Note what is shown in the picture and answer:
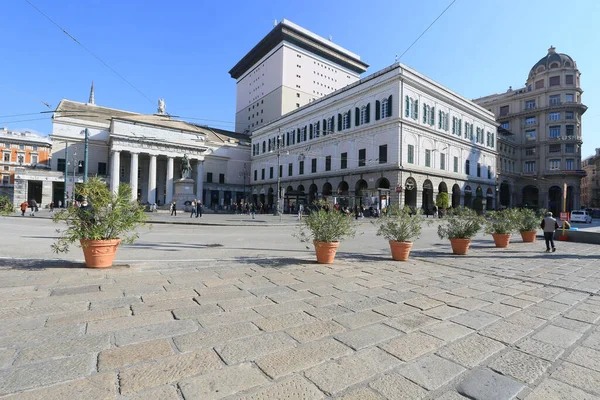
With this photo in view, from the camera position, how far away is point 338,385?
205 cm

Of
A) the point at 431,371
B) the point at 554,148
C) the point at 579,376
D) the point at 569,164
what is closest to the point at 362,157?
the point at 579,376

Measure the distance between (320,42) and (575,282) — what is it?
242 feet

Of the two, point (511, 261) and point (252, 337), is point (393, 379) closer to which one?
point (252, 337)

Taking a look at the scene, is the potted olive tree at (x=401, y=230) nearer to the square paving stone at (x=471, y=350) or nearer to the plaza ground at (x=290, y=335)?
the plaza ground at (x=290, y=335)

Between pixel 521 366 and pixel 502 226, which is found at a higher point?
pixel 502 226

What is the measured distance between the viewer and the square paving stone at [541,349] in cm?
256

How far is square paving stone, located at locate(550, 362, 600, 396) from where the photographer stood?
2125 millimetres

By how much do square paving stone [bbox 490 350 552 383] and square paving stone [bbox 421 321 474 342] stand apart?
0.43m

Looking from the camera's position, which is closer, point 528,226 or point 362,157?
point 528,226

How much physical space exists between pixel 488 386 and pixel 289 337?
1.61 metres

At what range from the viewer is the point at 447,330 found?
3.05 meters

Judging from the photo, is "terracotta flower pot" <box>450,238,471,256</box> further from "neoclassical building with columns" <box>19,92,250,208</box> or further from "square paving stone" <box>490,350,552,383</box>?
"neoclassical building with columns" <box>19,92,250,208</box>

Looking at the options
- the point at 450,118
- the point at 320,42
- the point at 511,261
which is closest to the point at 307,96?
the point at 320,42

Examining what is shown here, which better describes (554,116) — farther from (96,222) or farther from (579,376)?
(96,222)
